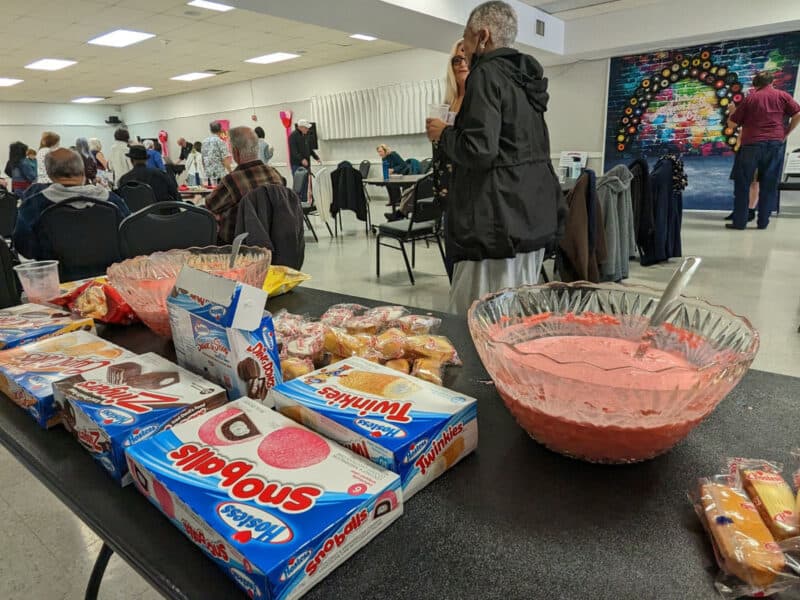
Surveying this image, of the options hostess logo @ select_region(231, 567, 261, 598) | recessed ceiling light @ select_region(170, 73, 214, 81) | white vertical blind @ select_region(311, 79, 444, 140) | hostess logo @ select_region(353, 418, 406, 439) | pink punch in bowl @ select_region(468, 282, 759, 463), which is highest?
recessed ceiling light @ select_region(170, 73, 214, 81)

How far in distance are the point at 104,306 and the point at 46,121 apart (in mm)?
16761

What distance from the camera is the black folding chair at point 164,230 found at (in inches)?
77.1

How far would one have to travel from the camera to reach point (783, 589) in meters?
0.40

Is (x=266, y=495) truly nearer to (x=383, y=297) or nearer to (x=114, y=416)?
(x=114, y=416)

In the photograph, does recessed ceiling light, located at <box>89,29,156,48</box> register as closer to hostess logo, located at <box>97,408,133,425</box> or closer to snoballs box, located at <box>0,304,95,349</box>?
snoballs box, located at <box>0,304,95,349</box>

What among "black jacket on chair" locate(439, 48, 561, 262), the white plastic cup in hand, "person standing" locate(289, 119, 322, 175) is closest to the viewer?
"black jacket on chair" locate(439, 48, 561, 262)

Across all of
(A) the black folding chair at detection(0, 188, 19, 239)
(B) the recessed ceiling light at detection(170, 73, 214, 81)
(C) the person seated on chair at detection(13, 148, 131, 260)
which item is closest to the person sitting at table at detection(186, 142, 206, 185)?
(B) the recessed ceiling light at detection(170, 73, 214, 81)

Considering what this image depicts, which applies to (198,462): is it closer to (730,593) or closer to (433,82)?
(730,593)

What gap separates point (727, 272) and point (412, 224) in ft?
8.62

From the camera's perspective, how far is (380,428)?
542 millimetres

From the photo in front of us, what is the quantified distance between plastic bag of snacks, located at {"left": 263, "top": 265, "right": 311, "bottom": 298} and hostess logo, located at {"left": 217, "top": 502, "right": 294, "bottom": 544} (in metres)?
0.84

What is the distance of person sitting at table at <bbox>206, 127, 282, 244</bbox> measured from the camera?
9.09ft

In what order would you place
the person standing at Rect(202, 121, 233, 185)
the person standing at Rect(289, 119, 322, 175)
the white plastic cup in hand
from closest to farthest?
the white plastic cup in hand → the person standing at Rect(202, 121, 233, 185) → the person standing at Rect(289, 119, 322, 175)

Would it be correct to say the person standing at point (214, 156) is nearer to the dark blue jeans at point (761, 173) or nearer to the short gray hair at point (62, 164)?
the short gray hair at point (62, 164)
